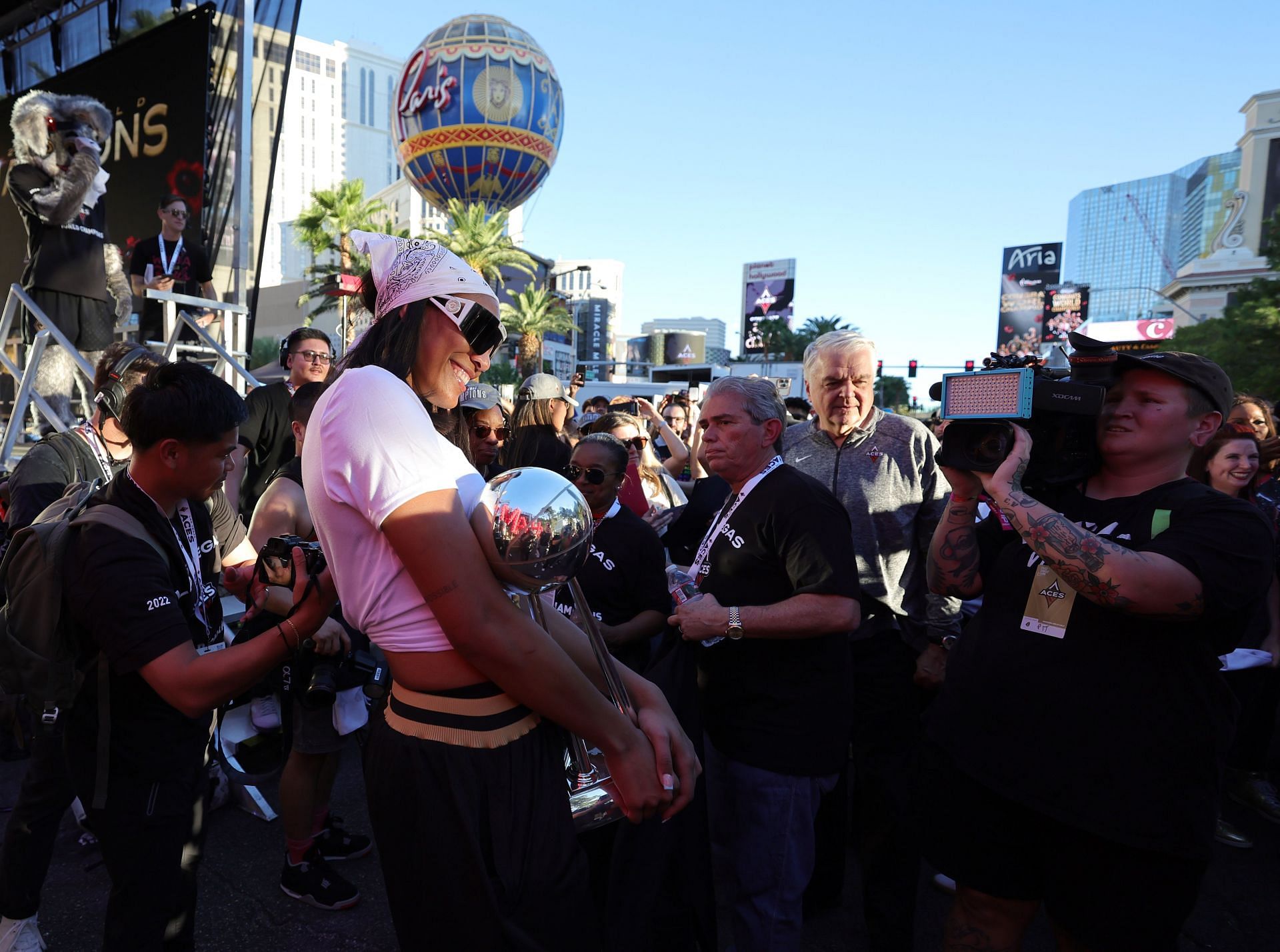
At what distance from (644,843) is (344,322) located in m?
6.60

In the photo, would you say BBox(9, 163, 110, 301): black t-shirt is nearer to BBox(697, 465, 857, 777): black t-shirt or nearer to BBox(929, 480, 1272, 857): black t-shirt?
BBox(697, 465, 857, 777): black t-shirt

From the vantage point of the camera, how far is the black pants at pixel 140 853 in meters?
2.05

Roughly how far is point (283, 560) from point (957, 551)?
2.05 metres

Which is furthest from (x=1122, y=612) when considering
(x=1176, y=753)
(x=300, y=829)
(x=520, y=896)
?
(x=300, y=829)

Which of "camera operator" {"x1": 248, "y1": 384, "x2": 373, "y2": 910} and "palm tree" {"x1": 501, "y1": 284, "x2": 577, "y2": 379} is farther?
"palm tree" {"x1": 501, "y1": 284, "x2": 577, "y2": 379}

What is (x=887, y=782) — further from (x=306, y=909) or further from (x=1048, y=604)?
(x=306, y=909)

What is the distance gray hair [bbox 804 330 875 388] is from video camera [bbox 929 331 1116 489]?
1.28 metres

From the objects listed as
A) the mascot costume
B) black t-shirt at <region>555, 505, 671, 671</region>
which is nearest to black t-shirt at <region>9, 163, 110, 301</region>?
the mascot costume

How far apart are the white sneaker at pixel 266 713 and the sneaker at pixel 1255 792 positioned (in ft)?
17.8

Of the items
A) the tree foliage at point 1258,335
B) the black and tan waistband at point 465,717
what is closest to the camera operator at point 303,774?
the black and tan waistband at point 465,717

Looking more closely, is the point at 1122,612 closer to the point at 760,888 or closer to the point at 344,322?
the point at 760,888

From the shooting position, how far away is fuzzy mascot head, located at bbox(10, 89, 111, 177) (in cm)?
627

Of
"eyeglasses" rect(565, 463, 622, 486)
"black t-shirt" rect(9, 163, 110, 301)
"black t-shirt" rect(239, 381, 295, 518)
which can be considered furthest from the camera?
"black t-shirt" rect(9, 163, 110, 301)

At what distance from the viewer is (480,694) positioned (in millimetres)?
1369
